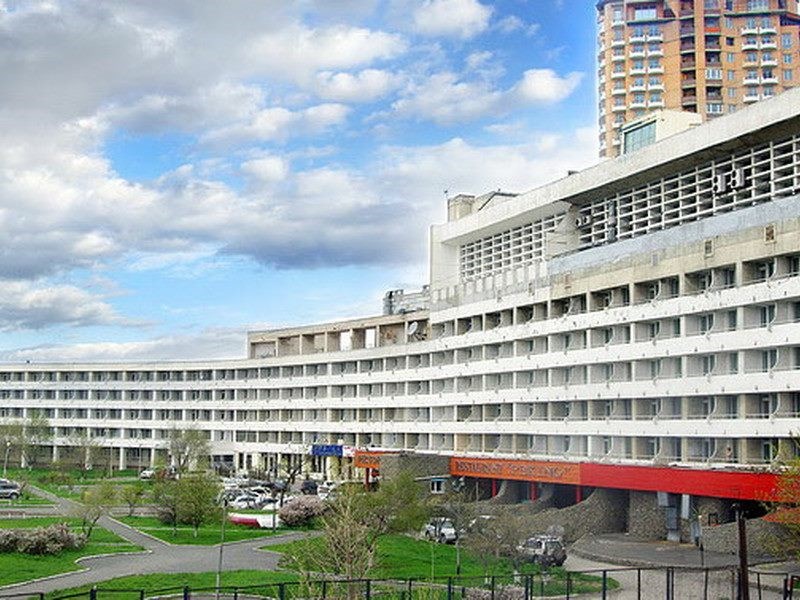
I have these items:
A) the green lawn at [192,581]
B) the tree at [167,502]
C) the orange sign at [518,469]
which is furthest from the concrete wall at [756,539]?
the tree at [167,502]

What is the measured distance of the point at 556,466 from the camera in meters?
66.9

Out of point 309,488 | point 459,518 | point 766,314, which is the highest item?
point 766,314

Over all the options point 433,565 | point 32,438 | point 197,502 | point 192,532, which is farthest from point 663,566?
point 32,438

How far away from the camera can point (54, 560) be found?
4597cm

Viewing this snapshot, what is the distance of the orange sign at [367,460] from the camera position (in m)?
85.2

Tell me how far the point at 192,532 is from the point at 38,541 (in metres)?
12.4

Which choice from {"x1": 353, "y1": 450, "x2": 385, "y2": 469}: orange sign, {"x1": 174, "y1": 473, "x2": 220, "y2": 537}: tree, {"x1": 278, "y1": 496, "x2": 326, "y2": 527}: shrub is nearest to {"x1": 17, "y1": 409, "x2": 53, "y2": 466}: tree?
{"x1": 353, "y1": 450, "x2": 385, "y2": 469}: orange sign

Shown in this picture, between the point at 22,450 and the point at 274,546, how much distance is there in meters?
75.6

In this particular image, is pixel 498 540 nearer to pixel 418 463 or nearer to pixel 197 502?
pixel 197 502

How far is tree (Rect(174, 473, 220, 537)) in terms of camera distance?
55906 mm

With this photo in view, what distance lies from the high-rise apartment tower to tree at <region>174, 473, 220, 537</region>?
9412cm

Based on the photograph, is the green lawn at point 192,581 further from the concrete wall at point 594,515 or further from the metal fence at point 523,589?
the concrete wall at point 594,515

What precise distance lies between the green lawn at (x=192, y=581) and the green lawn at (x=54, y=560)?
3.67 metres

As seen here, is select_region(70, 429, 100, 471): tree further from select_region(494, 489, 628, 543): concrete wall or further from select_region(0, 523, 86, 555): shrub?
select_region(0, 523, 86, 555): shrub
